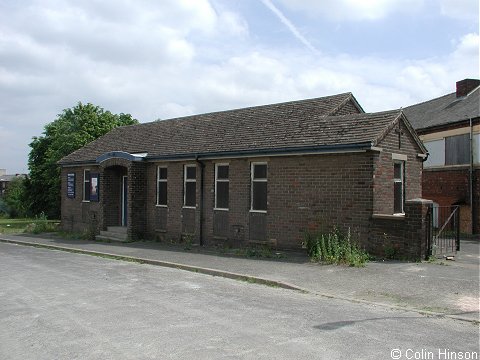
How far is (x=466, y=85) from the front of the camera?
86.0 ft

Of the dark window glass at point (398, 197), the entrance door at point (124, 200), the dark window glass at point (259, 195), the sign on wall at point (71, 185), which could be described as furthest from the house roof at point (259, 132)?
the dark window glass at point (398, 197)

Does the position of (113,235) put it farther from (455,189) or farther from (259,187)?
(455,189)

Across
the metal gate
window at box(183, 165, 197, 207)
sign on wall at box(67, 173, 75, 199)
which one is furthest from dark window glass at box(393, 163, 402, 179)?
sign on wall at box(67, 173, 75, 199)

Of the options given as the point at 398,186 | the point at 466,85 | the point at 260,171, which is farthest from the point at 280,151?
the point at 466,85

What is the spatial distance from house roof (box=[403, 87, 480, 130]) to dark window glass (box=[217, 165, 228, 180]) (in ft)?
41.0

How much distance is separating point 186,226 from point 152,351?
12.0 metres

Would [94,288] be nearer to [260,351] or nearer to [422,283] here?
[260,351]

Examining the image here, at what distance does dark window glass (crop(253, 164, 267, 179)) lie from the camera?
14.9 metres

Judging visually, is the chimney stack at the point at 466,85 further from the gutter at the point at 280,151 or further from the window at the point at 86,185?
the window at the point at 86,185

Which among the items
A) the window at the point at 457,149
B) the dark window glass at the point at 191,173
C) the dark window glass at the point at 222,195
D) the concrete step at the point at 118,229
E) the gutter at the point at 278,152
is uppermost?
the window at the point at 457,149

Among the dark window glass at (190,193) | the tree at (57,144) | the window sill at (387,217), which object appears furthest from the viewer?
the tree at (57,144)

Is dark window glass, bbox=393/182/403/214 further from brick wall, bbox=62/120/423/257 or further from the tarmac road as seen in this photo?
the tarmac road

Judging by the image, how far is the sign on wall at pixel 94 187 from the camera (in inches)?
858

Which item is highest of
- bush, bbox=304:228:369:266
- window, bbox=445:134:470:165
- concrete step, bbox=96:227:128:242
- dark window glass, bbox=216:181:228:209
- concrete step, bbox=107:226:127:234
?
window, bbox=445:134:470:165
